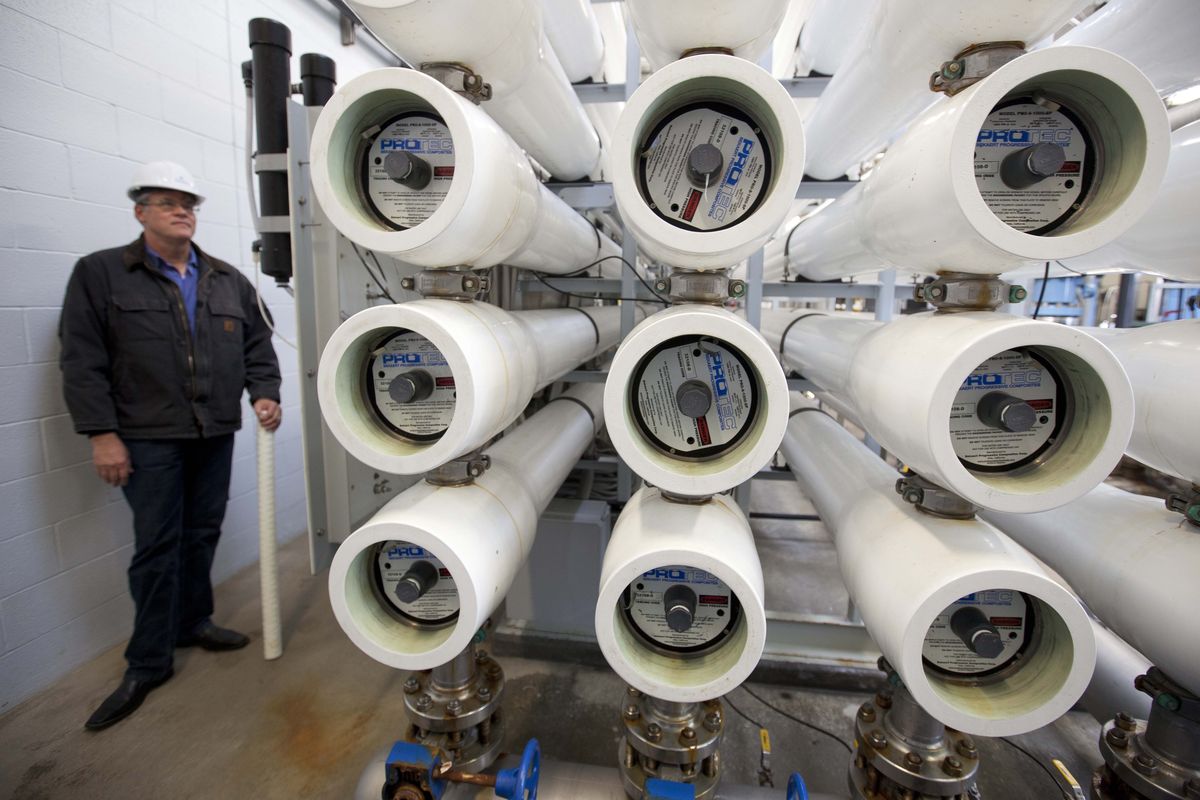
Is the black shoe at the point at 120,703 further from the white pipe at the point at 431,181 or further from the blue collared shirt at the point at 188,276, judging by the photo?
the white pipe at the point at 431,181

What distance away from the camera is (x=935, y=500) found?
798 mm

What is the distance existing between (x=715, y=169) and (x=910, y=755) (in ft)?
3.17

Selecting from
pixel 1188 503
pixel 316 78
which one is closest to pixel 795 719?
pixel 1188 503

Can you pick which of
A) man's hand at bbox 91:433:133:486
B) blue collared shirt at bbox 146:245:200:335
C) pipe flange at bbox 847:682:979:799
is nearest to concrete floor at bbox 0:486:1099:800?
pipe flange at bbox 847:682:979:799

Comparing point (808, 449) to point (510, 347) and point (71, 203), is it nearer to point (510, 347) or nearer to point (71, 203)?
point (510, 347)

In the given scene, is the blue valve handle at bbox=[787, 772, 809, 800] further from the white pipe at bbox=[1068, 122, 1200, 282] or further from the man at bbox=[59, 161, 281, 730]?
the man at bbox=[59, 161, 281, 730]

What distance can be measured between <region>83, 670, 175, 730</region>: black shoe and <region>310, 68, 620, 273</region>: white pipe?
1.61m

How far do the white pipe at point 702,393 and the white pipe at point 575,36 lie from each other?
31.1 inches

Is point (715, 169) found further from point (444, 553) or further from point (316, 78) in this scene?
point (316, 78)

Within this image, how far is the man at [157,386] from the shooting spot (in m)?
1.46

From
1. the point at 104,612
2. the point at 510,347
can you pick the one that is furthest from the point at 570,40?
the point at 104,612

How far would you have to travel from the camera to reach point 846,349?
0.96 meters

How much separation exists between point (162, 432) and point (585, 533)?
49.8 inches

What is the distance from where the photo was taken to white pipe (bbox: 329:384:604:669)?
0.75 m
